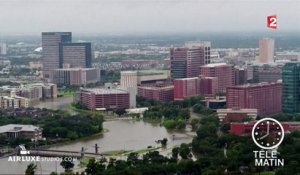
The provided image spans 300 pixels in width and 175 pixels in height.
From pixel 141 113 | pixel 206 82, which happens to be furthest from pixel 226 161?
pixel 206 82

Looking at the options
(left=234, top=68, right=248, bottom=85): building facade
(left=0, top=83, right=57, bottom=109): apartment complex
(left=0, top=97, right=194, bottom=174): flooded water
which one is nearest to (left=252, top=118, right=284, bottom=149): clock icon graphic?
(left=0, top=97, right=194, bottom=174): flooded water

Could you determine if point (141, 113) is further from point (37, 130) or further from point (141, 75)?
point (141, 75)

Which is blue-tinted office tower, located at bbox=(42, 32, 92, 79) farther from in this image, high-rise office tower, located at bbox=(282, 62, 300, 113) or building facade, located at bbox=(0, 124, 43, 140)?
building facade, located at bbox=(0, 124, 43, 140)

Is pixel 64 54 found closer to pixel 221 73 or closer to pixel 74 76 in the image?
pixel 74 76

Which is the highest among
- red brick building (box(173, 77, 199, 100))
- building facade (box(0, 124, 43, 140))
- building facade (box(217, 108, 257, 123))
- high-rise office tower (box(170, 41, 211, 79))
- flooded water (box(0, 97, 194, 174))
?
high-rise office tower (box(170, 41, 211, 79))

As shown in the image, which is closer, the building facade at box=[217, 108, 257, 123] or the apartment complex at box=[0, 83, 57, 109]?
the building facade at box=[217, 108, 257, 123]

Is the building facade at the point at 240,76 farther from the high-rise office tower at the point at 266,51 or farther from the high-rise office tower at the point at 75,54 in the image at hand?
the high-rise office tower at the point at 75,54
